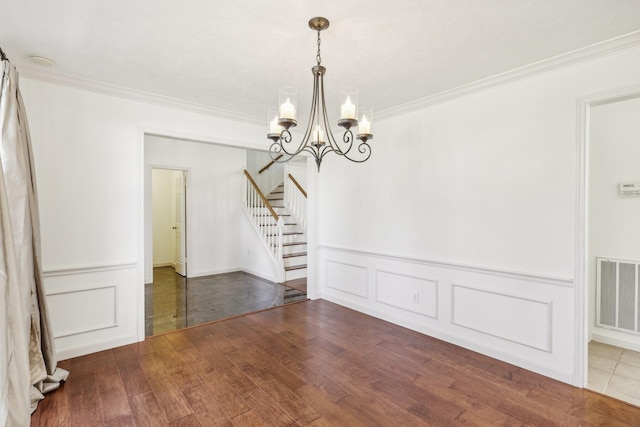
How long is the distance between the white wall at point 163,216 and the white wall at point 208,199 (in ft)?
4.03

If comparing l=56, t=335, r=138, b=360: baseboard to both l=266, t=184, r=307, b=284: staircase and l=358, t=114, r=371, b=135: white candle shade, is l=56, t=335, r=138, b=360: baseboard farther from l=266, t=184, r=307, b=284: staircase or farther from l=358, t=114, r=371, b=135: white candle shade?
l=358, t=114, r=371, b=135: white candle shade

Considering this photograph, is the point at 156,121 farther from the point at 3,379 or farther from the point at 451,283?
the point at 451,283

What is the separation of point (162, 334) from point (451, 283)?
3.00 meters

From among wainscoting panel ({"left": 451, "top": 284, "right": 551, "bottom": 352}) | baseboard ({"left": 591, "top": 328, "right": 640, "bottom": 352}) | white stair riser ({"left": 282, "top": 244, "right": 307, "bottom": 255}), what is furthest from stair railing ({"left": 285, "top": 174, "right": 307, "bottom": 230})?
baseboard ({"left": 591, "top": 328, "right": 640, "bottom": 352})

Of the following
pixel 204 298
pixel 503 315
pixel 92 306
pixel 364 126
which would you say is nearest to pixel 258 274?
pixel 204 298

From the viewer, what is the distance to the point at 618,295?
9.71ft

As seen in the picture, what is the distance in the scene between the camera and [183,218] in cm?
601

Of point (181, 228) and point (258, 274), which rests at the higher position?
point (181, 228)

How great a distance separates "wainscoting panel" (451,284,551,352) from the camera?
2.47 m

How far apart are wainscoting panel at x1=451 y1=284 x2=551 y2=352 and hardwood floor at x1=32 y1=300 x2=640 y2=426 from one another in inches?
10.0

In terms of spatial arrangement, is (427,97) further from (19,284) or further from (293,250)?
(293,250)

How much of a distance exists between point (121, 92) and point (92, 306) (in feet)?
6.58

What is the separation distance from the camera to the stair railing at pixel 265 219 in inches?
213

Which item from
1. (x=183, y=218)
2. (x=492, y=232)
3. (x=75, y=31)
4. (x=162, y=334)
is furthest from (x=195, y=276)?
(x=492, y=232)
